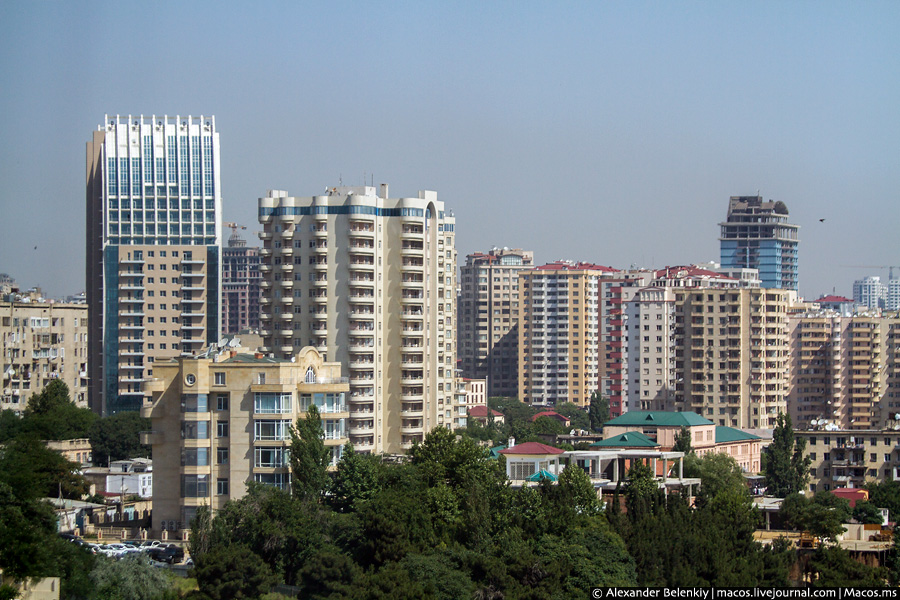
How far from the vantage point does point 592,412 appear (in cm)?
8456

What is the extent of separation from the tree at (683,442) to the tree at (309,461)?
1920 cm

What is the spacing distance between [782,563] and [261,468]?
44.1 feet

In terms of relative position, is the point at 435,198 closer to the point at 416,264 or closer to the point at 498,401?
the point at 416,264

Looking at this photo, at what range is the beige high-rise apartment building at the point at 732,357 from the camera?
7338 cm

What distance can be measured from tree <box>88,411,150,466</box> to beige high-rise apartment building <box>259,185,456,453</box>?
25.5 feet

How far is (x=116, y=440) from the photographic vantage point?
56750 millimetres

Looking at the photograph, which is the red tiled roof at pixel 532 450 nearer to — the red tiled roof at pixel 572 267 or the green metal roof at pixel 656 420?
the green metal roof at pixel 656 420

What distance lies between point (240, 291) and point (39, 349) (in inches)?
1970

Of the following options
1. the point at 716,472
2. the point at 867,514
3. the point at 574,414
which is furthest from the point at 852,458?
the point at 574,414

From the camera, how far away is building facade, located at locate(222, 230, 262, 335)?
111438mm

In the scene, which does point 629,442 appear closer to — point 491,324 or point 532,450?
point 532,450

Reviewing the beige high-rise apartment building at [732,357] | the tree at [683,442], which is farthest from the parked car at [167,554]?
the beige high-rise apartment building at [732,357]

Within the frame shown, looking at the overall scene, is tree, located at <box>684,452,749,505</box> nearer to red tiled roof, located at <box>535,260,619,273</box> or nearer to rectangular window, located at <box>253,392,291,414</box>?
rectangular window, located at <box>253,392,291,414</box>

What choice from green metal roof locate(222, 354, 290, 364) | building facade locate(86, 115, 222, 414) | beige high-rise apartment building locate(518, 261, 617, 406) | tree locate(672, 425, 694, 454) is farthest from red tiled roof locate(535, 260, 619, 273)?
green metal roof locate(222, 354, 290, 364)
